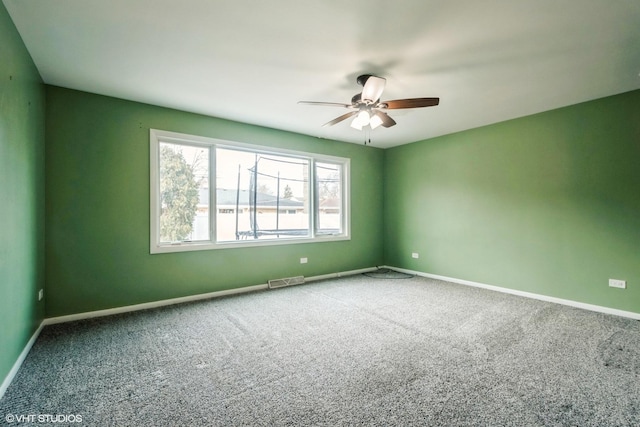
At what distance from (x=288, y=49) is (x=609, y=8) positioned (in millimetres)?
2311

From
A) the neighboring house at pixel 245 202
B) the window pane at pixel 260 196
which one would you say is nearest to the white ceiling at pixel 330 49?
the window pane at pixel 260 196

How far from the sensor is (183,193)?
3885mm

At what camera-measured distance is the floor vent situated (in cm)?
450

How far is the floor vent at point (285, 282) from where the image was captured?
450 cm

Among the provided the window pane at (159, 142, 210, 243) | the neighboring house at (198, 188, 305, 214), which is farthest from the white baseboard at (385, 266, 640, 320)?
the window pane at (159, 142, 210, 243)

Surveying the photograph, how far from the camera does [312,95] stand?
3.33 metres

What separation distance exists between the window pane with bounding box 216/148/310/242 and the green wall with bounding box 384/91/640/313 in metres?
2.28

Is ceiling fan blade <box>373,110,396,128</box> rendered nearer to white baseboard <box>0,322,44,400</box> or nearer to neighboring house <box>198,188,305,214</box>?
neighboring house <box>198,188,305,214</box>

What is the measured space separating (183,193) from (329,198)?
2.63 meters

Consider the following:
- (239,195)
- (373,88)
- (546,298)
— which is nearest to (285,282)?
(239,195)

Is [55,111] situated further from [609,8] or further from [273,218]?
[609,8]

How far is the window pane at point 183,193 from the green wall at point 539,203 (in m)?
3.85

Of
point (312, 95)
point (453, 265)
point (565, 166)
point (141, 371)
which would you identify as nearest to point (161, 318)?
point (141, 371)

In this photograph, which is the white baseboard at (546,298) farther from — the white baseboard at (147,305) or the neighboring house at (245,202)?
the neighboring house at (245,202)
